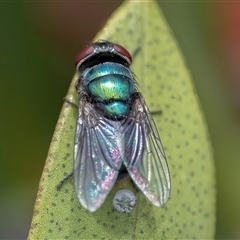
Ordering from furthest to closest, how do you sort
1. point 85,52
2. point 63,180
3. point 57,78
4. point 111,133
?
1. point 57,78
2. point 85,52
3. point 111,133
4. point 63,180

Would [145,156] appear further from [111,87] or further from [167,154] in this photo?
[111,87]

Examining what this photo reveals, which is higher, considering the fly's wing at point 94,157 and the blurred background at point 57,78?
the blurred background at point 57,78

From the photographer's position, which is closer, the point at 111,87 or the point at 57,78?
the point at 111,87

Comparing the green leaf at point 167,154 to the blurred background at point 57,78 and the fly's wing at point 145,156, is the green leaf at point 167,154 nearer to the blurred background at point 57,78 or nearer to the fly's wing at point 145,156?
the fly's wing at point 145,156

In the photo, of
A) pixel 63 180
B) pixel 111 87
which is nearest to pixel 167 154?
pixel 111 87

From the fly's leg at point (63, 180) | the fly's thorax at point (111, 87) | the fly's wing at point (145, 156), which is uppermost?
the fly's thorax at point (111, 87)

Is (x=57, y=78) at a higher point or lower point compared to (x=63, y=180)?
higher

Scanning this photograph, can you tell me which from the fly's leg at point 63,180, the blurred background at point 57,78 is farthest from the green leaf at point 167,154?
the blurred background at point 57,78

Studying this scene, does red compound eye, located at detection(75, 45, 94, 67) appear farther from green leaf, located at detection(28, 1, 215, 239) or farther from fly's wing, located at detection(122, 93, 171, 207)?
fly's wing, located at detection(122, 93, 171, 207)

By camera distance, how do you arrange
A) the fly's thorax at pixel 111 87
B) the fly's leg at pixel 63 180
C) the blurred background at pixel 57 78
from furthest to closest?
the blurred background at pixel 57 78, the fly's thorax at pixel 111 87, the fly's leg at pixel 63 180
